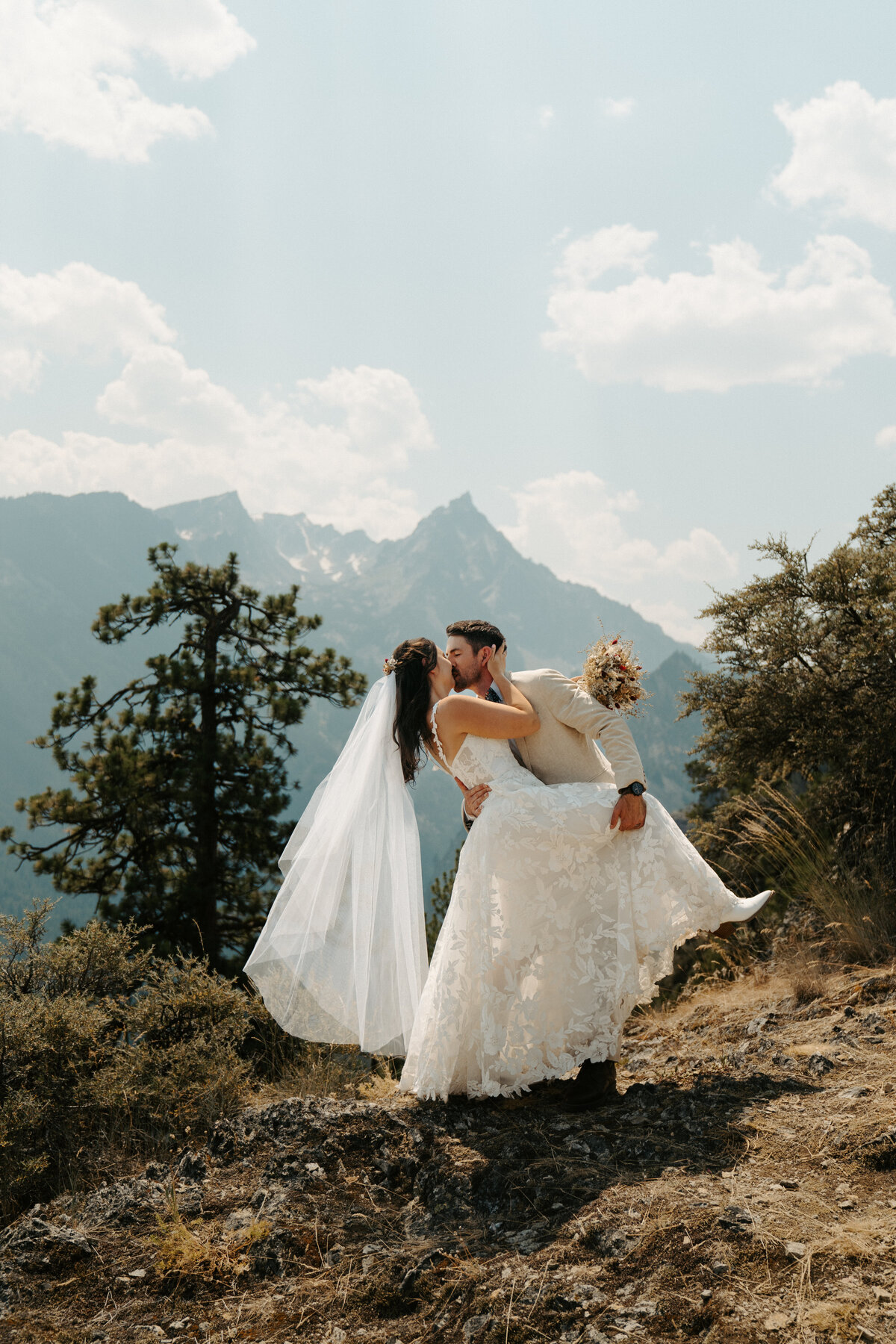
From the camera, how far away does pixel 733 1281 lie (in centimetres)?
236

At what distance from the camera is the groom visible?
4340 mm

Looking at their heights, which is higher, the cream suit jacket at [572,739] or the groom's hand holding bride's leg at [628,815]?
the cream suit jacket at [572,739]

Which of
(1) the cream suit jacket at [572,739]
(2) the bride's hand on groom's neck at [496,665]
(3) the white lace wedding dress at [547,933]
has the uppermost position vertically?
(2) the bride's hand on groom's neck at [496,665]

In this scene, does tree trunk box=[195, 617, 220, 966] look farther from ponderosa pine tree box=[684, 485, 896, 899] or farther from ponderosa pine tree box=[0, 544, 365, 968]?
ponderosa pine tree box=[684, 485, 896, 899]

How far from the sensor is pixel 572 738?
4.73 m

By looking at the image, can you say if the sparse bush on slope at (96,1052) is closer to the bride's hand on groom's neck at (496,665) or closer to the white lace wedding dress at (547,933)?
the white lace wedding dress at (547,933)

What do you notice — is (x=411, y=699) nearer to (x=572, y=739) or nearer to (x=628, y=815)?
(x=572, y=739)

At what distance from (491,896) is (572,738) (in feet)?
3.33

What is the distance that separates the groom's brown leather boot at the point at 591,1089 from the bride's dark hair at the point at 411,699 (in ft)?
5.80

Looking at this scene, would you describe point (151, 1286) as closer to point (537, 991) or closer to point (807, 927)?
point (537, 991)

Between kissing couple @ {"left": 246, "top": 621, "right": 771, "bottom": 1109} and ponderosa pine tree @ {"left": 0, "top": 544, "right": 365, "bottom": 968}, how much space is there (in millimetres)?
7873

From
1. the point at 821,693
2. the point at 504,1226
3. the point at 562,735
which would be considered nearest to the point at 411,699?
the point at 562,735

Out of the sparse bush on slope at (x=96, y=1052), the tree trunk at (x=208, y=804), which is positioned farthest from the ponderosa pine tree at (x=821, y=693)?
the tree trunk at (x=208, y=804)

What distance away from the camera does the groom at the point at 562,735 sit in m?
4.34
